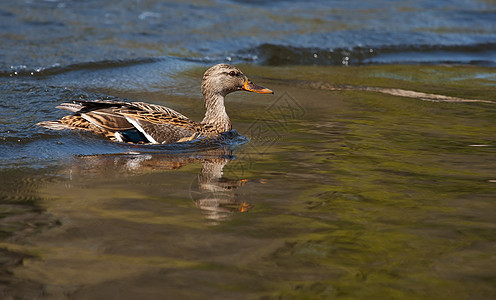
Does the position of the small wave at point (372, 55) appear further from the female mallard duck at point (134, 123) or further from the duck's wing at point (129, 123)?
the duck's wing at point (129, 123)

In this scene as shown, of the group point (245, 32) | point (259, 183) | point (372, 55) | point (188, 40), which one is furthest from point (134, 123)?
point (245, 32)

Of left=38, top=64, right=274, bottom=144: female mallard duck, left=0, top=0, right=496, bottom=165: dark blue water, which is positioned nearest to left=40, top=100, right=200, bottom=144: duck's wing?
left=38, top=64, right=274, bottom=144: female mallard duck

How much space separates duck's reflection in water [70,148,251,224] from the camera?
572 centimetres

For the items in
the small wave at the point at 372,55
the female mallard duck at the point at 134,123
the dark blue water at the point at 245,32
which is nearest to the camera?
the female mallard duck at the point at 134,123

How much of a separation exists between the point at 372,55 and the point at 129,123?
8.60 m

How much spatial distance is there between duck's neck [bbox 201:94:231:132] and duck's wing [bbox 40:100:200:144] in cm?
44

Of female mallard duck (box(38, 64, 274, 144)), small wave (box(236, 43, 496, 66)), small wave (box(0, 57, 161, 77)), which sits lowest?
female mallard duck (box(38, 64, 274, 144))

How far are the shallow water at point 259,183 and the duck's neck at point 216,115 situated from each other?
272 millimetres

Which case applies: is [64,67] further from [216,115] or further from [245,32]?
[245,32]

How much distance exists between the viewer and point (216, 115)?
9055 millimetres

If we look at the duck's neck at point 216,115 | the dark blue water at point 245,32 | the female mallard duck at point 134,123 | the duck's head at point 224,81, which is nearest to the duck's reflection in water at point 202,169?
the female mallard duck at point 134,123

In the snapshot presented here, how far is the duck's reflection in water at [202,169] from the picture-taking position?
18.8 ft

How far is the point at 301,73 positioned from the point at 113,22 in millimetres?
5877

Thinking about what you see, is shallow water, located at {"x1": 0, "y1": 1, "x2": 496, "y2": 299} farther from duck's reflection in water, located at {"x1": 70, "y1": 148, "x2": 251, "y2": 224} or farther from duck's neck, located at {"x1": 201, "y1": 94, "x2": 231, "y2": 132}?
duck's neck, located at {"x1": 201, "y1": 94, "x2": 231, "y2": 132}
